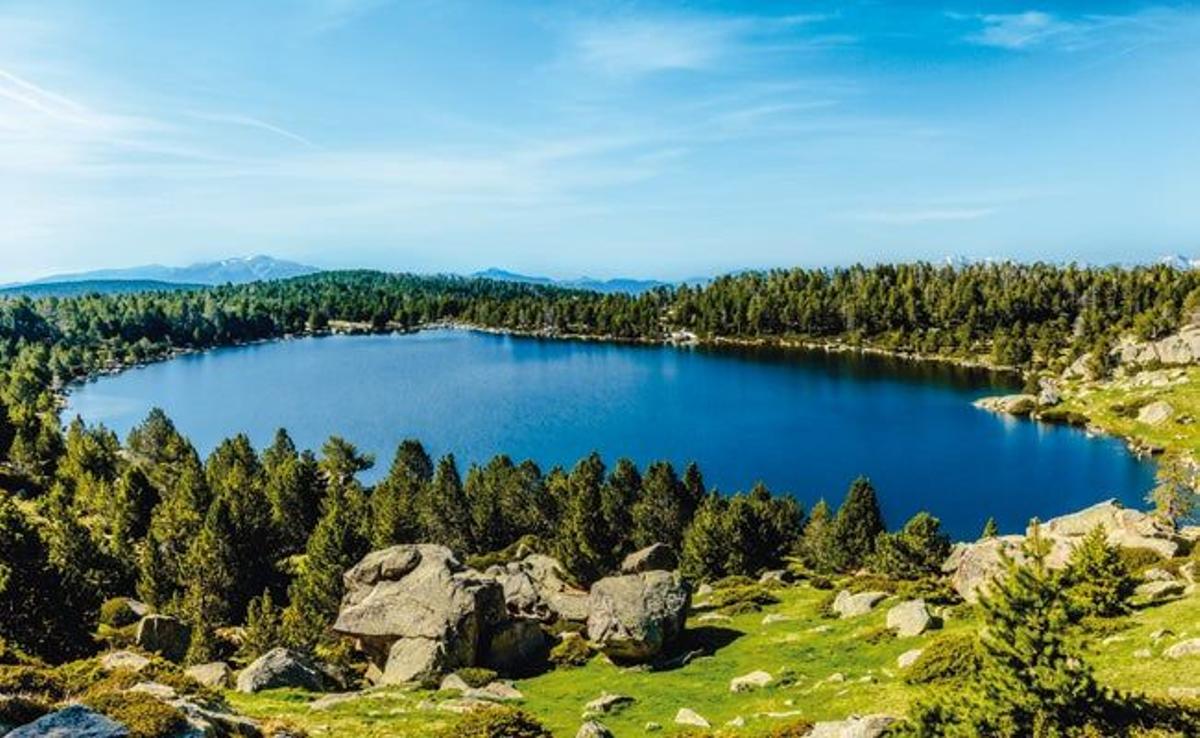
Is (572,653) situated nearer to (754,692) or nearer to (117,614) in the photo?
(754,692)

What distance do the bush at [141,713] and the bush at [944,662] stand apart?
2627 centimetres

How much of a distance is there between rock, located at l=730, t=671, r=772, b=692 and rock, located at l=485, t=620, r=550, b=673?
49.4 ft

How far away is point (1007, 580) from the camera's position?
20.2 meters


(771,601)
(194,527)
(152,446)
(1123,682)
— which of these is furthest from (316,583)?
(152,446)

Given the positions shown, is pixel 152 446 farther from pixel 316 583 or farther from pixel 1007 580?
pixel 1007 580

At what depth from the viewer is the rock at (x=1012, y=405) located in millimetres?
156500

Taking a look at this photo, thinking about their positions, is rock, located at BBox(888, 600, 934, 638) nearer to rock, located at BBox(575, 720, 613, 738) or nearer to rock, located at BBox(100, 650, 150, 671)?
rock, located at BBox(575, 720, 613, 738)

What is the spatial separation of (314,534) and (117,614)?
16.6m

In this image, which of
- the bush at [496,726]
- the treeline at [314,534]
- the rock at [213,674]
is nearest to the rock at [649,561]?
the treeline at [314,534]

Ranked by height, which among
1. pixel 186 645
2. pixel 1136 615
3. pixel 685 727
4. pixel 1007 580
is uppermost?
pixel 1007 580

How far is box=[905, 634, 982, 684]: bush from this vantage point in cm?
3100

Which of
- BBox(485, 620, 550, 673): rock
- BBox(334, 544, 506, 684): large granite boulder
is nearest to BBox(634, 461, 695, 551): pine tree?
BBox(485, 620, 550, 673): rock

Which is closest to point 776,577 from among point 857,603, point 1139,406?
point 857,603

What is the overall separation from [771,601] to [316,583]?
3733 centimetres
